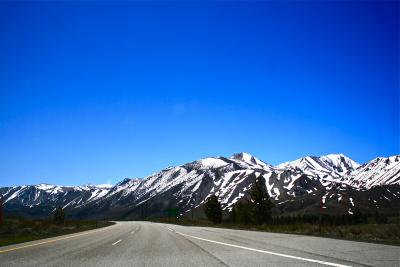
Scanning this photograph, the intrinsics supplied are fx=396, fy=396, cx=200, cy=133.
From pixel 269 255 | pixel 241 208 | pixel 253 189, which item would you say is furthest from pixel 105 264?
pixel 241 208

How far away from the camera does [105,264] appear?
11.6 metres

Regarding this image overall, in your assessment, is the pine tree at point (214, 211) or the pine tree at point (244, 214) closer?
the pine tree at point (244, 214)

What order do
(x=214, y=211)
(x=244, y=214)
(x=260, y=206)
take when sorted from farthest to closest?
(x=214, y=211), (x=244, y=214), (x=260, y=206)

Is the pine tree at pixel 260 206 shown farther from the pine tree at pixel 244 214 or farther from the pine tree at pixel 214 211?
the pine tree at pixel 214 211

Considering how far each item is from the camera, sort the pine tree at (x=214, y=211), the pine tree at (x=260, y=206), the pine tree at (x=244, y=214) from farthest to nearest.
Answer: the pine tree at (x=214, y=211) → the pine tree at (x=244, y=214) → the pine tree at (x=260, y=206)

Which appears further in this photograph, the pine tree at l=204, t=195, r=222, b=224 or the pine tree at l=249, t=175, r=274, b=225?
the pine tree at l=204, t=195, r=222, b=224


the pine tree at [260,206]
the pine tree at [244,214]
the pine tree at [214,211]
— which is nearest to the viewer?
the pine tree at [260,206]

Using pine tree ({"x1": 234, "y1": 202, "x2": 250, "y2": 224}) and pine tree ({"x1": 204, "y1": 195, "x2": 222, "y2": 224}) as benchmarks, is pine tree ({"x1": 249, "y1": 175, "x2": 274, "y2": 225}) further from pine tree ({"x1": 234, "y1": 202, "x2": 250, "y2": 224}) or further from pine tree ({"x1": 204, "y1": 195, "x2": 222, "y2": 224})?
pine tree ({"x1": 204, "y1": 195, "x2": 222, "y2": 224})

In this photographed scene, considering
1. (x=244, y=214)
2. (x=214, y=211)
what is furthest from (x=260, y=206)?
(x=214, y=211)

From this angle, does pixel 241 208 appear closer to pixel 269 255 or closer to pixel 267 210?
pixel 267 210

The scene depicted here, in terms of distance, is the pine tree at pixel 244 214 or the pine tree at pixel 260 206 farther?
the pine tree at pixel 244 214

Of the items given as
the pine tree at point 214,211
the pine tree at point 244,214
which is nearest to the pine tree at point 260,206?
the pine tree at point 244,214

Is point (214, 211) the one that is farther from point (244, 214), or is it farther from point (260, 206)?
point (260, 206)

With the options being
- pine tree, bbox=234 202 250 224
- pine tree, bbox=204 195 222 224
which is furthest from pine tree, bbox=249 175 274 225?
pine tree, bbox=204 195 222 224
